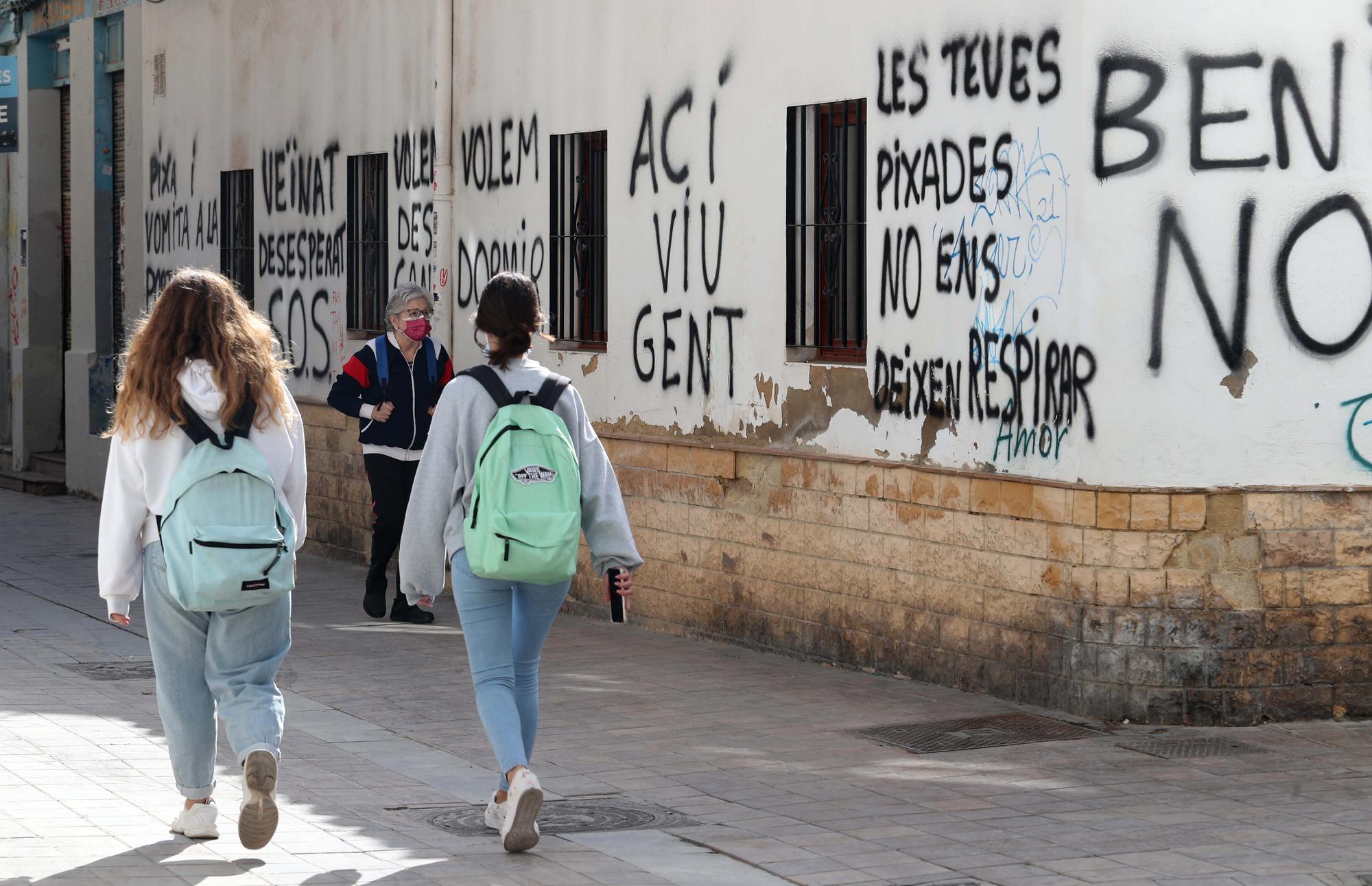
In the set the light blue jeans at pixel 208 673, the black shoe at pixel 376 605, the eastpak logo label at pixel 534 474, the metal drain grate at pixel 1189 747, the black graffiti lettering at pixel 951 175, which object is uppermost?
the black graffiti lettering at pixel 951 175

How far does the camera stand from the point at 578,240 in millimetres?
12664

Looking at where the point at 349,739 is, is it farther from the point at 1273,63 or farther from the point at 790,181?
the point at 1273,63

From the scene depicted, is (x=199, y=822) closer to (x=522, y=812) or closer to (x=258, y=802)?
(x=258, y=802)

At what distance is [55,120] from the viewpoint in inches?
853

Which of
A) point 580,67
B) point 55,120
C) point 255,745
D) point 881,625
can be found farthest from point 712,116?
point 55,120

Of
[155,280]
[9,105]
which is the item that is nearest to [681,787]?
[155,280]

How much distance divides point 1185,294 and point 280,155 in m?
9.51

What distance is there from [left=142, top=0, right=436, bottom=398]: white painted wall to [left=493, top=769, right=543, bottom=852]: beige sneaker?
8.21 meters

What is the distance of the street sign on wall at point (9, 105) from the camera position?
20.1 metres

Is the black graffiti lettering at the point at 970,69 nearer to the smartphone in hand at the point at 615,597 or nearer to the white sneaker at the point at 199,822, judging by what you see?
the smartphone in hand at the point at 615,597

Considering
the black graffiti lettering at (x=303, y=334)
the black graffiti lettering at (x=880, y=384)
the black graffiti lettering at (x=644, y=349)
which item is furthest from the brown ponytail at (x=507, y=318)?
the black graffiti lettering at (x=303, y=334)

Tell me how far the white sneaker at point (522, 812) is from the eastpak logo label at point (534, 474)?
2.93 ft

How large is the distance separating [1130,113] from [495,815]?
396 centimetres

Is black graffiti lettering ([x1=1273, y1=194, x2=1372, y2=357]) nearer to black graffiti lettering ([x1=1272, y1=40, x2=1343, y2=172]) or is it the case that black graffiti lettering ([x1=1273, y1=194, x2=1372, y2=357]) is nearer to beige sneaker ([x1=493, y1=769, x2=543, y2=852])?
black graffiti lettering ([x1=1272, y1=40, x2=1343, y2=172])
